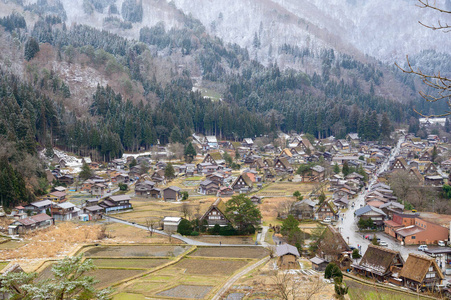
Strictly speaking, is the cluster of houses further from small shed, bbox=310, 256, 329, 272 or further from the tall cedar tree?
small shed, bbox=310, 256, 329, 272

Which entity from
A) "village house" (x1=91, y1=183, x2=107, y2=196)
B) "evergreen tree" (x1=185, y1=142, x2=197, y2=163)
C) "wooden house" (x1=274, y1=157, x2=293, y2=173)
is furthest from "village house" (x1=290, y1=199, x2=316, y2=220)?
"evergreen tree" (x1=185, y1=142, x2=197, y2=163)

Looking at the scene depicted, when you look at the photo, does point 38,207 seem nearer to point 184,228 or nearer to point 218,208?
point 184,228

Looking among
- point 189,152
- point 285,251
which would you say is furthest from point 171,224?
point 189,152

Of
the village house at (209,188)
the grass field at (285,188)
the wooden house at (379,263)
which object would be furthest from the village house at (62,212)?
the wooden house at (379,263)

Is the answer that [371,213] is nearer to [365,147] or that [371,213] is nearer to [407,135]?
[365,147]

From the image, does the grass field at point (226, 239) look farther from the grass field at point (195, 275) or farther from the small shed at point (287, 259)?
the small shed at point (287, 259)

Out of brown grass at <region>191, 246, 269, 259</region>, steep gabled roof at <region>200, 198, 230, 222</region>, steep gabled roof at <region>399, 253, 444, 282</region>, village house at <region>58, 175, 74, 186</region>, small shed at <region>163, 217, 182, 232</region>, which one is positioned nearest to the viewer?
steep gabled roof at <region>399, 253, 444, 282</region>

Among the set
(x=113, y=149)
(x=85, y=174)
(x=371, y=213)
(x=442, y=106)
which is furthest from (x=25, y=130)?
(x=442, y=106)
